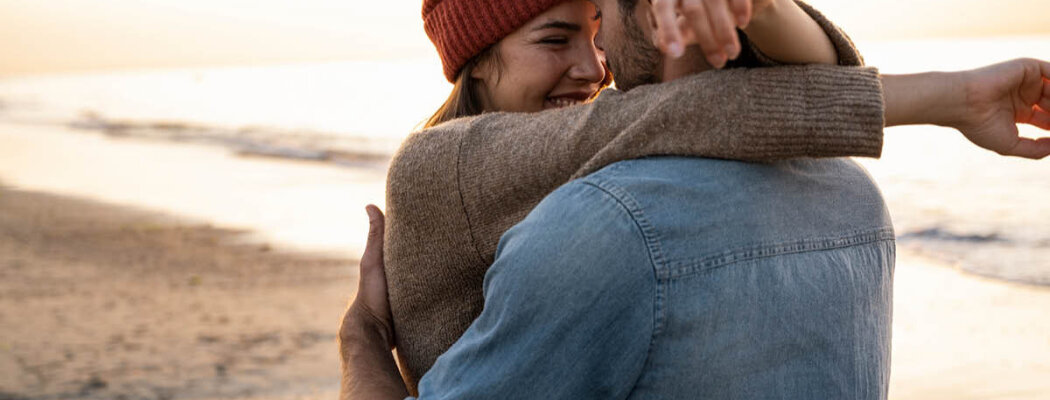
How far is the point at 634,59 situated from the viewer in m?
1.69

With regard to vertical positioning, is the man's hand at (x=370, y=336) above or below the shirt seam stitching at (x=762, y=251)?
below

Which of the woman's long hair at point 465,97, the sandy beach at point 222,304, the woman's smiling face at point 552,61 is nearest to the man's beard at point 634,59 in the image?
the woman's smiling face at point 552,61

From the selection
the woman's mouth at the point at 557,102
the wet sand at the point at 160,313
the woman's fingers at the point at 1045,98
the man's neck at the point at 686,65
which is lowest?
the wet sand at the point at 160,313

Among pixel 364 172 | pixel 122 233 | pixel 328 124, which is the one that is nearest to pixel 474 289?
pixel 122 233

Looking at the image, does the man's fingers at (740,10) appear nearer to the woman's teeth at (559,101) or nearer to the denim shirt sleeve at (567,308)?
the denim shirt sleeve at (567,308)

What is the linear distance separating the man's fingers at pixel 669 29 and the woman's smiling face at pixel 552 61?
151 cm

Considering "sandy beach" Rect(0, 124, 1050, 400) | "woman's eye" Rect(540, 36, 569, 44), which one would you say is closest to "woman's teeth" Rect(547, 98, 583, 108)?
"woman's eye" Rect(540, 36, 569, 44)

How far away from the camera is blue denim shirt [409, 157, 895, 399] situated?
1.38m

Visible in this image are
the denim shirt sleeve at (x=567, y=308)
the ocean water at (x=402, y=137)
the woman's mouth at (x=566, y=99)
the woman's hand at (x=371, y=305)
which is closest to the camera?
the denim shirt sleeve at (x=567, y=308)

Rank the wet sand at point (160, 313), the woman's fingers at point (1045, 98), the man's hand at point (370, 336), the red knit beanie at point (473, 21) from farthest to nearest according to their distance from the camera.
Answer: the wet sand at point (160, 313) → the red knit beanie at point (473, 21) → the man's hand at point (370, 336) → the woman's fingers at point (1045, 98)

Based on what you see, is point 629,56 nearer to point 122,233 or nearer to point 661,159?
point 661,159

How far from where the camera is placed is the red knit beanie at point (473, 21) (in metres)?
2.75

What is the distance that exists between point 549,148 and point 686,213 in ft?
0.90

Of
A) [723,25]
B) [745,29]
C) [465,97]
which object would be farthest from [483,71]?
[723,25]
